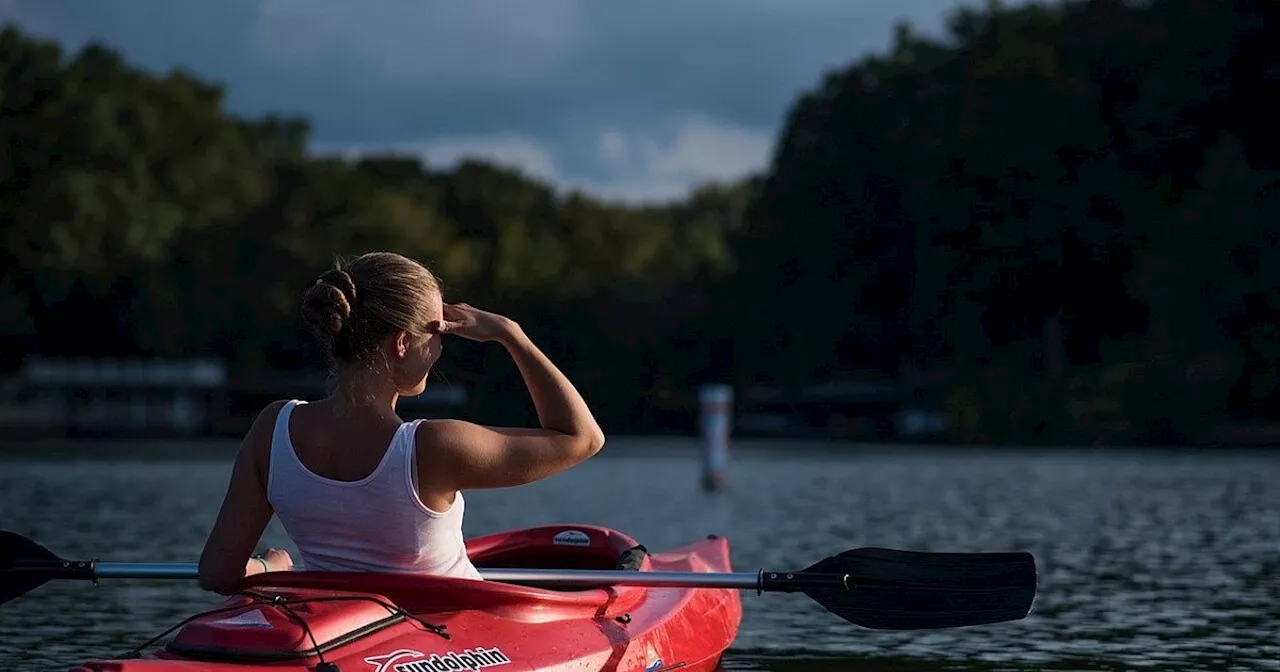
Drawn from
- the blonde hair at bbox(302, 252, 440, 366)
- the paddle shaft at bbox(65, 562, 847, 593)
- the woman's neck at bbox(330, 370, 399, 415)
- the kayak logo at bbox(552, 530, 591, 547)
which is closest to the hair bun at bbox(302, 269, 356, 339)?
the blonde hair at bbox(302, 252, 440, 366)

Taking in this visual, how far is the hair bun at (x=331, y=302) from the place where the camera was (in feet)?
23.4

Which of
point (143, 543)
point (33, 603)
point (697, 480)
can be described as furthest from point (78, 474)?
point (33, 603)

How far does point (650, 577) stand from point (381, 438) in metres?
2.28

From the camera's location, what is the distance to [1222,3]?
60.7m

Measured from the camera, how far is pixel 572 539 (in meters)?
11.1

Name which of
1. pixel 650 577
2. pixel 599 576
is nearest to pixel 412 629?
pixel 599 576

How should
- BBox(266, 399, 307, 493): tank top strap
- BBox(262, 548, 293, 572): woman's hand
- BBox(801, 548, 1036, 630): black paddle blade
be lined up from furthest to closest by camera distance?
BBox(801, 548, 1036, 630): black paddle blade
BBox(262, 548, 293, 572): woman's hand
BBox(266, 399, 307, 493): tank top strap

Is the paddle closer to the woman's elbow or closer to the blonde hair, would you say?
the woman's elbow

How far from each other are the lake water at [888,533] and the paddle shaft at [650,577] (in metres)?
1.99

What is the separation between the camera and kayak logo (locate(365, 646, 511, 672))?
740 centimetres

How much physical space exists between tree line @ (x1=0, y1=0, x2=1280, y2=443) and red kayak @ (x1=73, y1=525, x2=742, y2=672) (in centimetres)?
4702

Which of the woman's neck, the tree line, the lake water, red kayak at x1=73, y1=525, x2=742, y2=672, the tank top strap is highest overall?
the tree line

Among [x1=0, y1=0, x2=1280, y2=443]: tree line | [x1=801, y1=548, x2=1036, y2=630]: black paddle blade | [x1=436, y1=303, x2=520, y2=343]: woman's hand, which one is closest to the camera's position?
[x1=436, y1=303, x2=520, y2=343]: woman's hand

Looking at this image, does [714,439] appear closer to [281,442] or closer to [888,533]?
[888,533]
